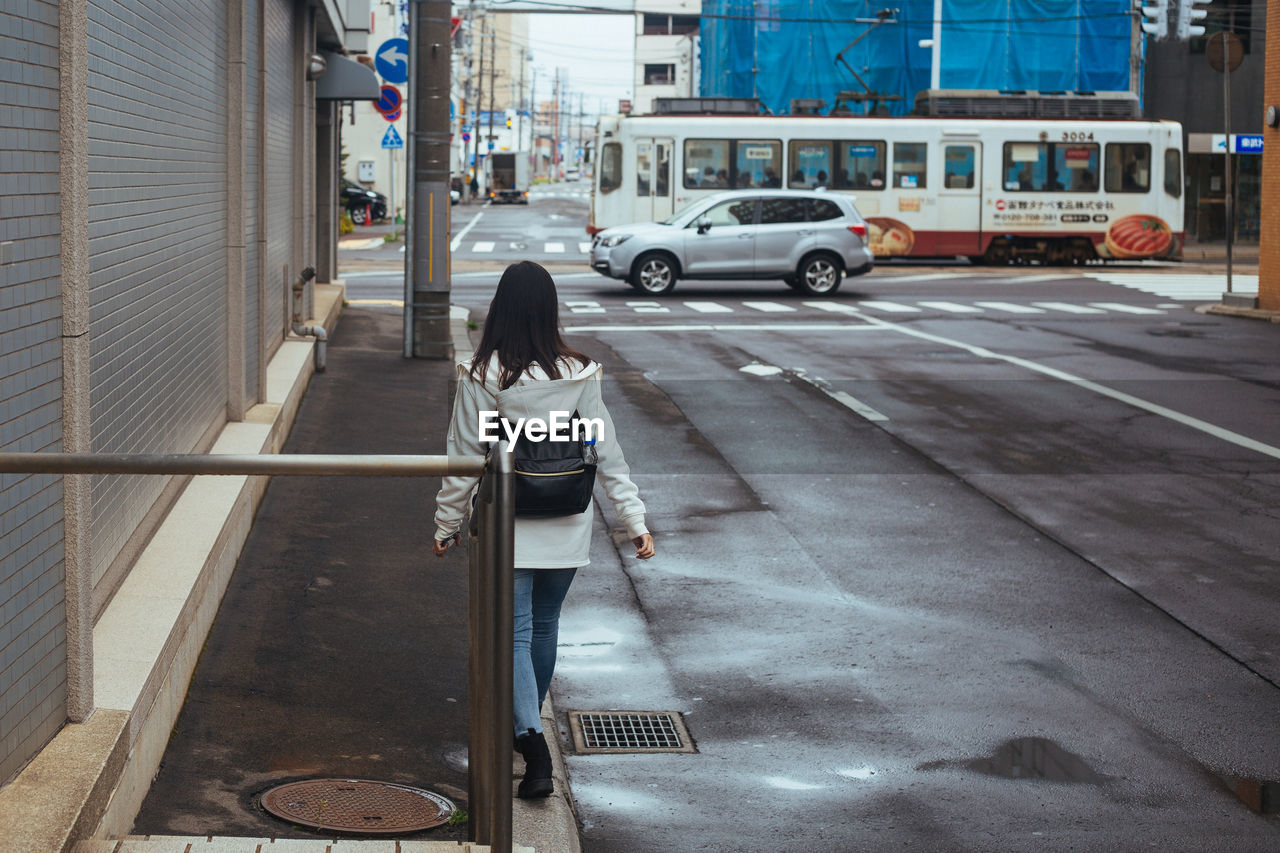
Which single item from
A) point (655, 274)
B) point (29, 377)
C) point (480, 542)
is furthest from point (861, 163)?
point (480, 542)

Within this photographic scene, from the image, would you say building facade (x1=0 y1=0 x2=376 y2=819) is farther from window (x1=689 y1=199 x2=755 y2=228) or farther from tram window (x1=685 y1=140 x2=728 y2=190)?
A: tram window (x1=685 y1=140 x2=728 y2=190)

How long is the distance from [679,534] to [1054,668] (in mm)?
2993

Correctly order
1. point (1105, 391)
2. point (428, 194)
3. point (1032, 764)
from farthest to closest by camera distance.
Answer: point (428, 194), point (1105, 391), point (1032, 764)

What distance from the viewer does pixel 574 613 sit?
7.59 meters

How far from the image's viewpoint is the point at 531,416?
15.8ft

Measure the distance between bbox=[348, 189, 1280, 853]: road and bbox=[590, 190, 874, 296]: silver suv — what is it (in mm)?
10409

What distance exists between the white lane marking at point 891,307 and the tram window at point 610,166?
9.33 m

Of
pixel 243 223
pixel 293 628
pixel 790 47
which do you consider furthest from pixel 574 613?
pixel 790 47

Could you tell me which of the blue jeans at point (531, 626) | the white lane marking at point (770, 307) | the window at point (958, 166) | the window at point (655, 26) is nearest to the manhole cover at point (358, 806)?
the blue jeans at point (531, 626)

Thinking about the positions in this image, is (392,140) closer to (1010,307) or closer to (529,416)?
(1010,307)

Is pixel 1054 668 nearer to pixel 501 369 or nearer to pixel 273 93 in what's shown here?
pixel 501 369

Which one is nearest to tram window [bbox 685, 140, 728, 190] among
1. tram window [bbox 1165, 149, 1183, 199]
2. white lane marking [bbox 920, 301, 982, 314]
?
white lane marking [bbox 920, 301, 982, 314]

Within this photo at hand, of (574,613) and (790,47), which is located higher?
(790,47)

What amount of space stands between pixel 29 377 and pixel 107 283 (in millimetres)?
1497
